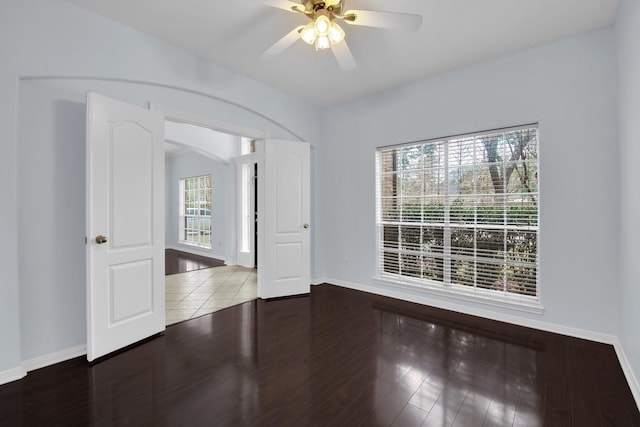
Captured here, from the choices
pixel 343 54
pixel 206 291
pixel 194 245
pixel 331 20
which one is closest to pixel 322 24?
pixel 331 20

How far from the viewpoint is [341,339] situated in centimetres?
280

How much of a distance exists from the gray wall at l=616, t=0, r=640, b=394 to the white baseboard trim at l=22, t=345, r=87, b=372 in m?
4.14

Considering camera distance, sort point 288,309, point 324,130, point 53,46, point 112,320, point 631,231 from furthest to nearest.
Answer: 1. point 324,130
2. point 288,309
3. point 112,320
4. point 53,46
5. point 631,231

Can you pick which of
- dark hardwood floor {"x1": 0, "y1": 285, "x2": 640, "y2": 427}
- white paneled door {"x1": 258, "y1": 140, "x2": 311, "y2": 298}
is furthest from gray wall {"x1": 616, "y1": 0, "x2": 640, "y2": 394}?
white paneled door {"x1": 258, "y1": 140, "x2": 311, "y2": 298}

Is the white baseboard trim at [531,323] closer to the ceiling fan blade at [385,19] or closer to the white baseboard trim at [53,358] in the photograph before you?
the ceiling fan blade at [385,19]

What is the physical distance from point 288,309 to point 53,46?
10.8 ft

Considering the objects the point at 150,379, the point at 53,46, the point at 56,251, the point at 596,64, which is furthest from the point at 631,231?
the point at 53,46

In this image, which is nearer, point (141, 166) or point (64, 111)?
point (64, 111)

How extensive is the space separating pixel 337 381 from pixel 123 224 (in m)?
2.19

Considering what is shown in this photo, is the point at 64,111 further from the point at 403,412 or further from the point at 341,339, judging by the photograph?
the point at 403,412

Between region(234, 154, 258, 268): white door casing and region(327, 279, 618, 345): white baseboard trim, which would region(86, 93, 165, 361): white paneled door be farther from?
region(234, 154, 258, 268): white door casing

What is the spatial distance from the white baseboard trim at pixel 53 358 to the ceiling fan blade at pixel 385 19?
3424 millimetres

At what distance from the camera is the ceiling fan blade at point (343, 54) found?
2410 millimetres

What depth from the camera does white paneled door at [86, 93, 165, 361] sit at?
2359mm
